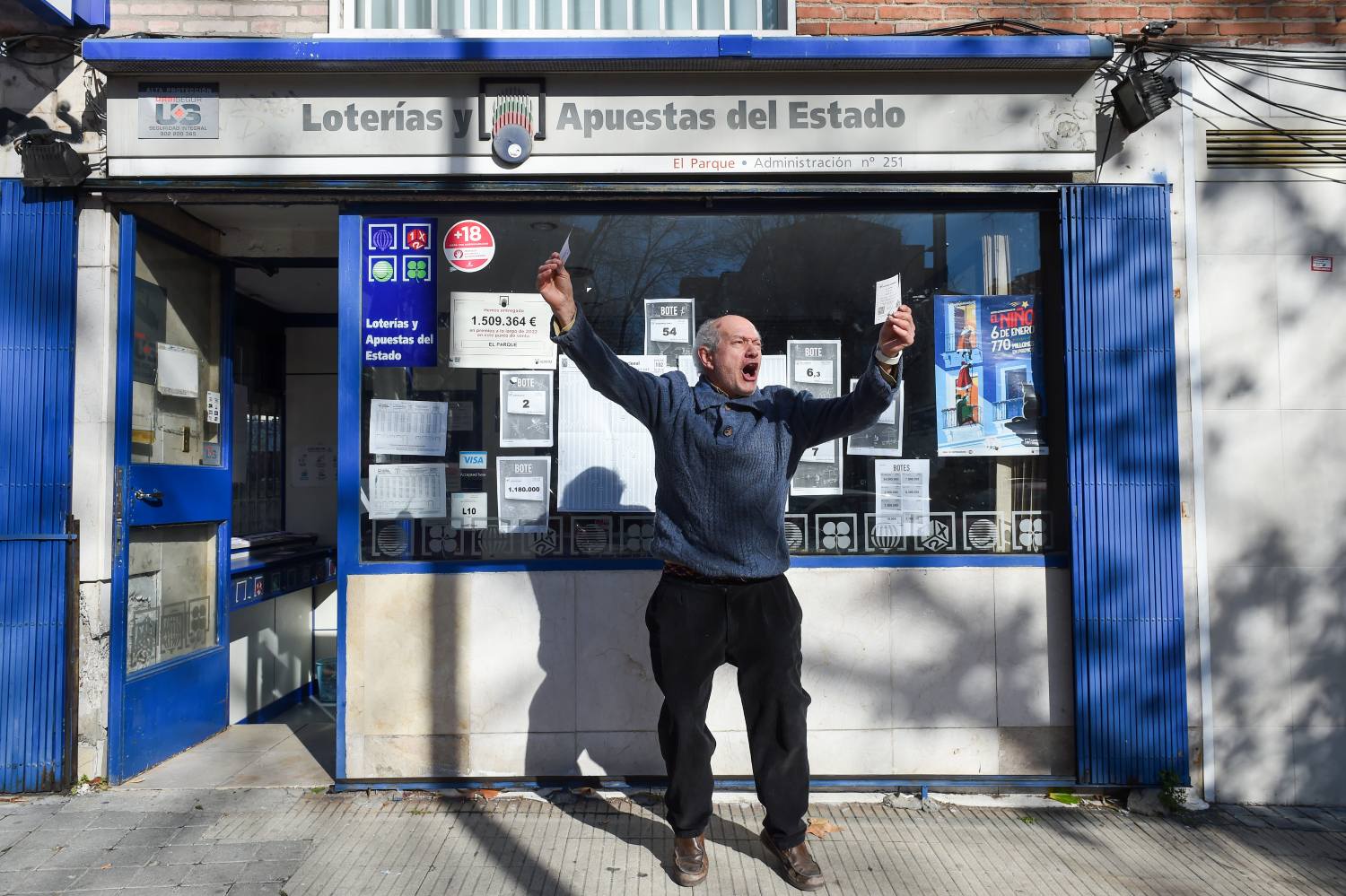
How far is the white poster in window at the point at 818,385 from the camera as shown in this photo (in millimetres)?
4316

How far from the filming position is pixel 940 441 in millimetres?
4312

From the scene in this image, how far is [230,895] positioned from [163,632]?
201 centimetres

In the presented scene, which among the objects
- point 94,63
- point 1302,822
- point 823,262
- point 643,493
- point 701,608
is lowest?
point 1302,822

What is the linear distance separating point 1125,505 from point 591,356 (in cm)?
273

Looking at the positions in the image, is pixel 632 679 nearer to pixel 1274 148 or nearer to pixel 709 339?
pixel 709 339

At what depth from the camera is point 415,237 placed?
14.1 feet

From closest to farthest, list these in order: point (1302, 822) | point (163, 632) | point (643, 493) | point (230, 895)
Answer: point (230, 895) < point (1302, 822) < point (643, 493) < point (163, 632)

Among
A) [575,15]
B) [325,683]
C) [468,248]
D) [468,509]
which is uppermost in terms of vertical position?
[575,15]

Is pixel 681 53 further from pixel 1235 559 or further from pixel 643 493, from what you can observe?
pixel 1235 559

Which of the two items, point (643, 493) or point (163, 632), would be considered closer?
point (643, 493)

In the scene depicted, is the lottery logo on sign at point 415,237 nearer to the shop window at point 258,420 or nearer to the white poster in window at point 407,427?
the white poster in window at point 407,427

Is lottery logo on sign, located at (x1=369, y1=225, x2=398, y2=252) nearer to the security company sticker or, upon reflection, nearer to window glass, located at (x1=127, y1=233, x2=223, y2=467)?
the security company sticker

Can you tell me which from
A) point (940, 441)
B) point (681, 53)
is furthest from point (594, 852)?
point (681, 53)

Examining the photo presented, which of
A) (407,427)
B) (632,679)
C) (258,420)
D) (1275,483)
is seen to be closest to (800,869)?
(632,679)
